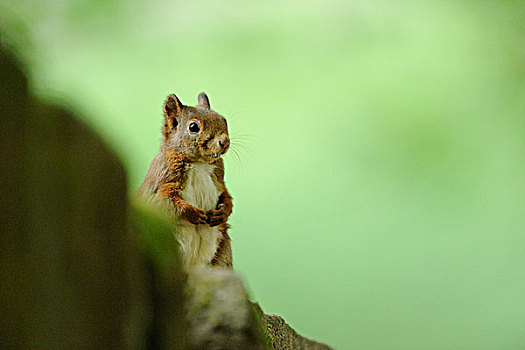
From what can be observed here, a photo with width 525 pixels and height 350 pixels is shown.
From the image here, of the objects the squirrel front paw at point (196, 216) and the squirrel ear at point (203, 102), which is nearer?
the squirrel front paw at point (196, 216)

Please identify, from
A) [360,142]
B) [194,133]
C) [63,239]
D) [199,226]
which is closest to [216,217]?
[199,226]

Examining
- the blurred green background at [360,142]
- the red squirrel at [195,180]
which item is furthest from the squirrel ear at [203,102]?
the blurred green background at [360,142]

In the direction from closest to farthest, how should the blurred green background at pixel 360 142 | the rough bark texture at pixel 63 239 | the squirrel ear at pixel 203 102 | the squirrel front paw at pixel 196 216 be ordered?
1. the rough bark texture at pixel 63 239
2. the squirrel front paw at pixel 196 216
3. the squirrel ear at pixel 203 102
4. the blurred green background at pixel 360 142

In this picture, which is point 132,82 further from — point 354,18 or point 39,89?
point 39,89

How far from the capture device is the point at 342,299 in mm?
2795

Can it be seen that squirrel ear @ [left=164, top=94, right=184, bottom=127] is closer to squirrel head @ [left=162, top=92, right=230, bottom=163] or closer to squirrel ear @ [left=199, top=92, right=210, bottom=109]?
squirrel head @ [left=162, top=92, right=230, bottom=163]

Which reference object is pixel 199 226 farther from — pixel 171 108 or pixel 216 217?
pixel 171 108

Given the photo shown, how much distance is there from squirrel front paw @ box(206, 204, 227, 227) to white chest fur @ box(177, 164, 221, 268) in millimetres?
15

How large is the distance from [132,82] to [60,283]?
2313 mm

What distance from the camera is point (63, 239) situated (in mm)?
499

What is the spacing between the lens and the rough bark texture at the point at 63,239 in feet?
1.51

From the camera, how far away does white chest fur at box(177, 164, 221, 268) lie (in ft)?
4.92

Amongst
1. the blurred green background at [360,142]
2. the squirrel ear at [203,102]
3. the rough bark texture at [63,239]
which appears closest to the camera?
the rough bark texture at [63,239]

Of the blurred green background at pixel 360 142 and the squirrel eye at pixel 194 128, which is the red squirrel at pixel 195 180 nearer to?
the squirrel eye at pixel 194 128
